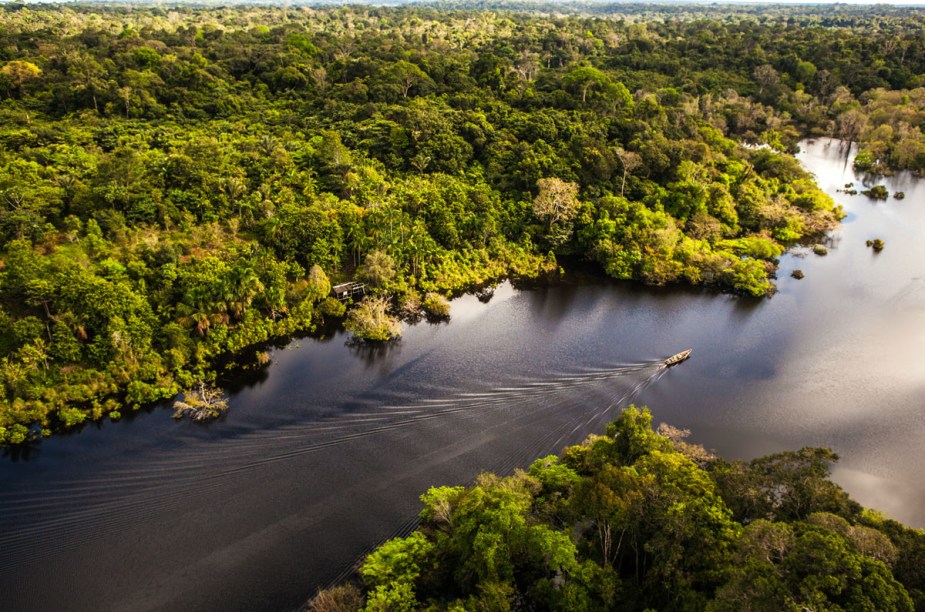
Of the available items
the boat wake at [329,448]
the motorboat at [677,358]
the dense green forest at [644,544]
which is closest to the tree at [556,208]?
the motorboat at [677,358]

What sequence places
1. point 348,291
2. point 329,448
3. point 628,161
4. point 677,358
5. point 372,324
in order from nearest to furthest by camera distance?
point 329,448 < point 677,358 < point 372,324 < point 348,291 < point 628,161

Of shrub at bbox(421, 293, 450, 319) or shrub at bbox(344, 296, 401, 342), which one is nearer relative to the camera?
shrub at bbox(344, 296, 401, 342)

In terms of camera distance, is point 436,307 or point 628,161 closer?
point 436,307

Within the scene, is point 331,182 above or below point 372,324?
above

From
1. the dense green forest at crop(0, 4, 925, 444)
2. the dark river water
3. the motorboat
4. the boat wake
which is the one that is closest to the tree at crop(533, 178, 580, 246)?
the dense green forest at crop(0, 4, 925, 444)

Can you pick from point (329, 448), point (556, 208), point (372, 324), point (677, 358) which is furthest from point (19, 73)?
point (677, 358)

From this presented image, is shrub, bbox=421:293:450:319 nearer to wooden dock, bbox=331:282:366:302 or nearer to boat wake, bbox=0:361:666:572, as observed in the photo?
wooden dock, bbox=331:282:366:302

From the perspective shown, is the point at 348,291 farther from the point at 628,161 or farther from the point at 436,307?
the point at 628,161
